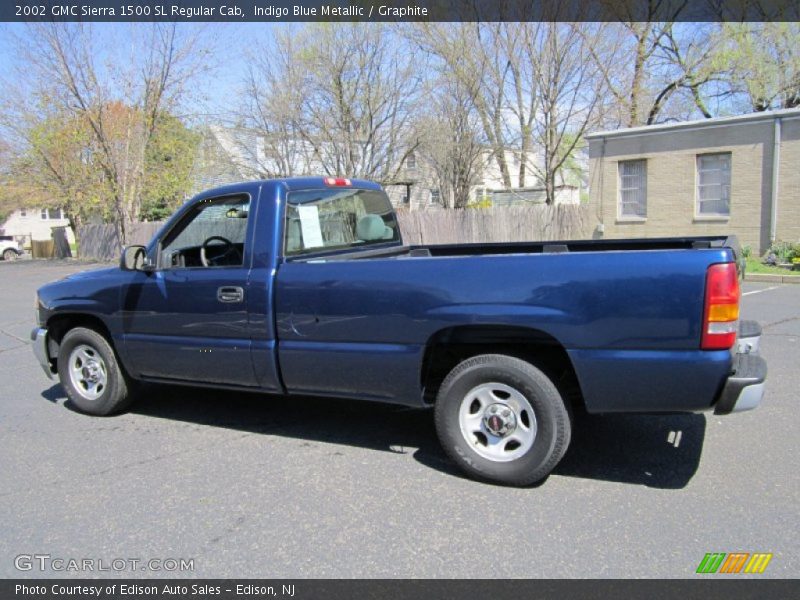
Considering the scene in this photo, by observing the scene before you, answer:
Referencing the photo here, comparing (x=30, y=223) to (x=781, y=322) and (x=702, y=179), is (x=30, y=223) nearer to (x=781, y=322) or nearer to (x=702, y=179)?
(x=702, y=179)

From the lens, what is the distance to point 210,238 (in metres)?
5.11

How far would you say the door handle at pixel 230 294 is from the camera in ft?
14.8

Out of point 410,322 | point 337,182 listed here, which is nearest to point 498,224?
point 337,182

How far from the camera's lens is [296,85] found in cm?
2420

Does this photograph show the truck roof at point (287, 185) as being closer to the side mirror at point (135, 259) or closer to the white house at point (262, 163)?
the side mirror at point (135, 259)

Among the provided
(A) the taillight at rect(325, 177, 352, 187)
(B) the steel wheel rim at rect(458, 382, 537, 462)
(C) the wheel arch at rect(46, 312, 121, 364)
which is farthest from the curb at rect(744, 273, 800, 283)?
(C) the wheel arch at rect(46, 312, 121, 364)

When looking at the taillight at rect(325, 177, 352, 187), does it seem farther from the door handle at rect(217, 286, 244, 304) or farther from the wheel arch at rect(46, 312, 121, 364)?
the wheel arch at rect(46, 312, 121, 364)

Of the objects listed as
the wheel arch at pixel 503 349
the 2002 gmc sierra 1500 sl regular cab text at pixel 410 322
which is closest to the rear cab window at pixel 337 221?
the 2002 gmc sierra 1500 sl regular cab text at pixel 410 322

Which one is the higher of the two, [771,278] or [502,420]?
[502,420]

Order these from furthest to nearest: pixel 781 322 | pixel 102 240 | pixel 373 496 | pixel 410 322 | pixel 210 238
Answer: pixel 102 240 → pixel 781 322 → pixel 210 238 → pixel 410 322 → pixel 373 496

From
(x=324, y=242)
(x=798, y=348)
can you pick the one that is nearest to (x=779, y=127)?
(x=798, y=348)

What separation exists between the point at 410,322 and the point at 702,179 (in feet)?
56.6

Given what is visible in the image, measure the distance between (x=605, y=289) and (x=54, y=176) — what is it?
3270 cm

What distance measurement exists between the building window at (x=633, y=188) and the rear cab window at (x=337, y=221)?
52.0ft
